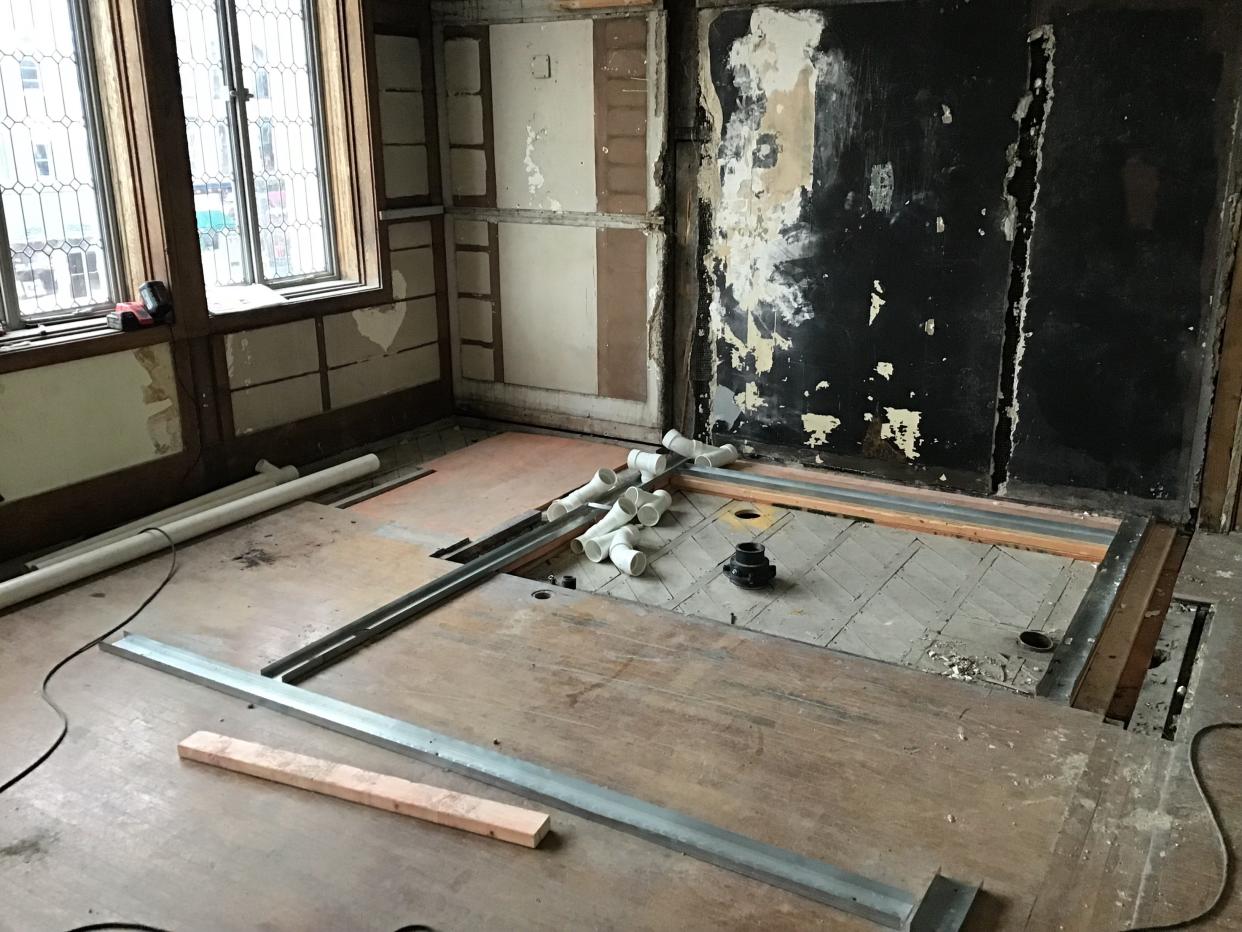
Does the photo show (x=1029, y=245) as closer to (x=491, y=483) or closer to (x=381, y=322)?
(x=491, y=483)

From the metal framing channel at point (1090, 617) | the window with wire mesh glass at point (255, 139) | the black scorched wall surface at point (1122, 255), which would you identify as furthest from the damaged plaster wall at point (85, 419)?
the black scorched wall surface at point (1122, 255)

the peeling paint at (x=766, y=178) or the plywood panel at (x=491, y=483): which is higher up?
the peeling paint at (x=766, y=178)

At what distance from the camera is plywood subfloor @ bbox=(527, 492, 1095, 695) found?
3.47 meters

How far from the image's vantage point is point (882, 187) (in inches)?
186

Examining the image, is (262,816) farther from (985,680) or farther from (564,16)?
(564,16)

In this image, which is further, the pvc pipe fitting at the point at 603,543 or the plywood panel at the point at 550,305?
the plywood panel at the point at 550,305

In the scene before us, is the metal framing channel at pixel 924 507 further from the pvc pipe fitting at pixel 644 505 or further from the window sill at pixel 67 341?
the window sill at pixel 67 341

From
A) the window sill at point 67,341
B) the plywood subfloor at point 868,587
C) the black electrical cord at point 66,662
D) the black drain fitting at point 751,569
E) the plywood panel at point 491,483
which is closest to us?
the black electrical cord at point 66,662

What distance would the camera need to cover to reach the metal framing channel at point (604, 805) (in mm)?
2215

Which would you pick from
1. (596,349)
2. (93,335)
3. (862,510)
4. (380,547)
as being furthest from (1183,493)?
(93,335)

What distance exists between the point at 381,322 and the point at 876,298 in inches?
103

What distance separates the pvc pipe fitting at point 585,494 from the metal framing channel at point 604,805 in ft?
5.42

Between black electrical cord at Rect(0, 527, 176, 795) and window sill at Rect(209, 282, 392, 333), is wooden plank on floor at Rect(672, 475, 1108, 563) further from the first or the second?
black electrical cord at Rect(0, 527, 176, 795)

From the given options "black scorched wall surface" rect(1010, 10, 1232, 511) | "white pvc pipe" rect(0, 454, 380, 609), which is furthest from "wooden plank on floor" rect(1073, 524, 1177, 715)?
"white pvc pipe" rect(0, 454, 380, 609)
